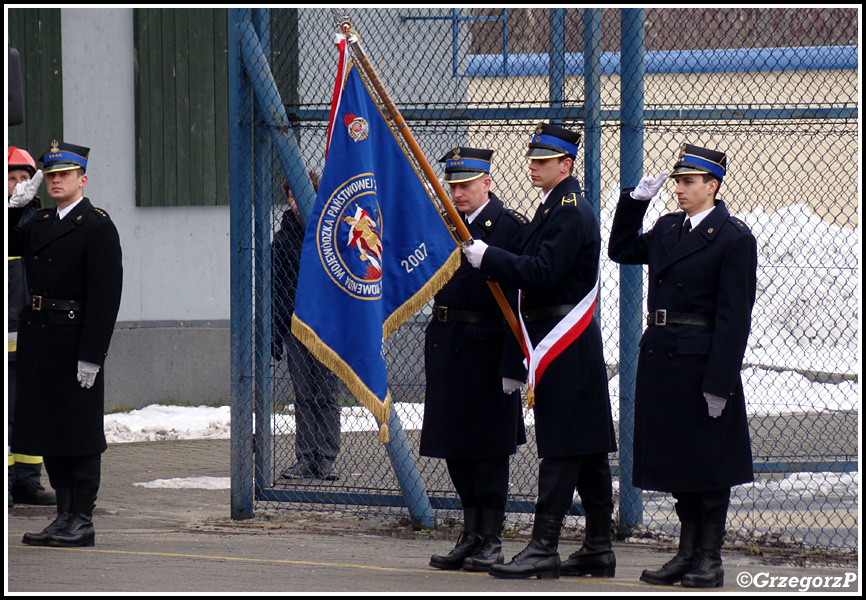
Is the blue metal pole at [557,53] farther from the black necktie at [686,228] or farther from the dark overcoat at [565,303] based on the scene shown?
the black necktie at [686,228]

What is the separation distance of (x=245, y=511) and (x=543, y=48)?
12.0ft

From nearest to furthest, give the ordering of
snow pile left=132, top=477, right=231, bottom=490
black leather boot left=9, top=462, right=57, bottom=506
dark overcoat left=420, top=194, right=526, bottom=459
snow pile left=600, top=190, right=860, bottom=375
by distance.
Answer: dark overcoat left=420, top=194, right=526, bottom=459
black leather boot left=9, top=462, right=57, bottom=506
snow pile left=132, top=477, right=231, bottom=490
snow pile left=600, top=190, right=860, bottom=375

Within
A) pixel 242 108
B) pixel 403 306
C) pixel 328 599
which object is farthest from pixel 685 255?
pixel 242 108

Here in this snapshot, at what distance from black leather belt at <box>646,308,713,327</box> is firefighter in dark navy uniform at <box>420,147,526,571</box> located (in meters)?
0.67

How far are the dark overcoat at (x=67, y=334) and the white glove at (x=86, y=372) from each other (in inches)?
1.5

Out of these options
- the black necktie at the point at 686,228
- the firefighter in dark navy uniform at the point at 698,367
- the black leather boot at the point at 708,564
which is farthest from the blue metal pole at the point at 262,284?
the black leather boot at the point at 708,564

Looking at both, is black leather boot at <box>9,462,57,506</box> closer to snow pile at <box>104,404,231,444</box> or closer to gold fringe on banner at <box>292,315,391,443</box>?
snow pile at <box>104,404,231,444</box>

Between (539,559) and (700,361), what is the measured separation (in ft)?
3.65

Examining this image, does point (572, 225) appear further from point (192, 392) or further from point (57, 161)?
point (192, 392)

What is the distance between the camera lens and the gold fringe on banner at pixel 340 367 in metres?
5.32

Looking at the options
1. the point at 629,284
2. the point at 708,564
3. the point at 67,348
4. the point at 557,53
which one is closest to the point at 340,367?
the point at 67,348

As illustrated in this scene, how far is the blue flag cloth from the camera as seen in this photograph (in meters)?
5.30

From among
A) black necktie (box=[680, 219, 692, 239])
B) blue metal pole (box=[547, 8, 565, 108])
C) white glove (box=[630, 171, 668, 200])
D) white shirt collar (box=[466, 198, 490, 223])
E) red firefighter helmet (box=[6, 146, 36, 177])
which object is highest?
blue metal pole (box=[547, 8, 565, 108])

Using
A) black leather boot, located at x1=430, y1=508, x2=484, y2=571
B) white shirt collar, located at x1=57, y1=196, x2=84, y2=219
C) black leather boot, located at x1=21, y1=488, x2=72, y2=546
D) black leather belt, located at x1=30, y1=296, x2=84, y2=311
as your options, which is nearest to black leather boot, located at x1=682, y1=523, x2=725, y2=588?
black leather boot, located at x1=430, y1=508, x2=484, y2=571
